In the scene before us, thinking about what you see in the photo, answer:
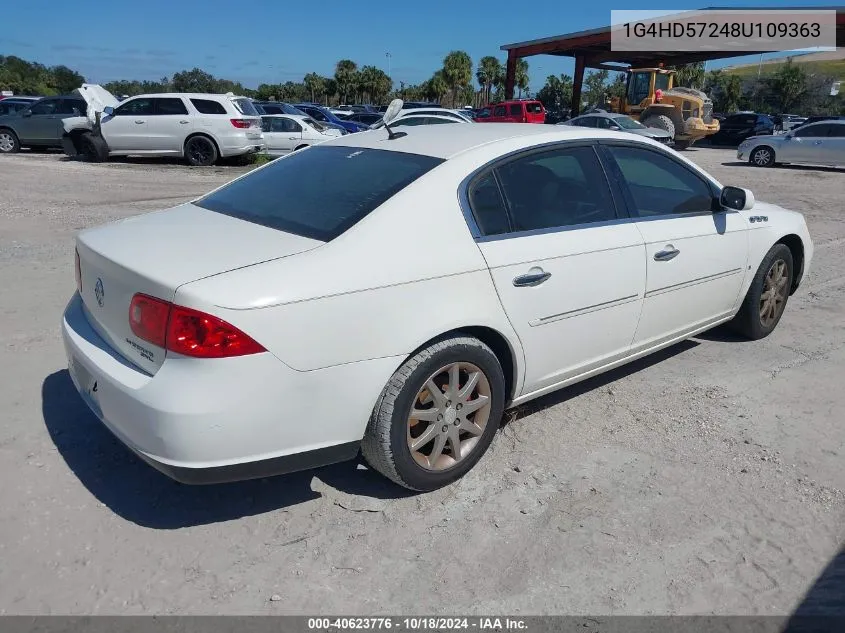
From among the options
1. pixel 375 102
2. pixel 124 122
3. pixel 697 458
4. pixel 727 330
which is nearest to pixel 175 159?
pixel 124 122

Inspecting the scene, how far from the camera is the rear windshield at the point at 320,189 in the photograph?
2986 millimetres

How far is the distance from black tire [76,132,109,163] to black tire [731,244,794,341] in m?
15.5

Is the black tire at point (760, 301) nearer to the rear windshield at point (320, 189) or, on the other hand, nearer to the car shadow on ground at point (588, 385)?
the car shadow on ground at point (588, 385)

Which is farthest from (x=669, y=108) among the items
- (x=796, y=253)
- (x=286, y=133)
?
(x=796, y=253)

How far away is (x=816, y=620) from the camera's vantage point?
2.43 metres

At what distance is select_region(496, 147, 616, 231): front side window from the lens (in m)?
3.33

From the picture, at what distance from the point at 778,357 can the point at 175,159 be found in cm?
1589

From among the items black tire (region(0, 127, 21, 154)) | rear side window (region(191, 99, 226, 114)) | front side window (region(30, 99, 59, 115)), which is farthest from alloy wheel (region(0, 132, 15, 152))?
rear side window (region(191, 99, 226, 114))

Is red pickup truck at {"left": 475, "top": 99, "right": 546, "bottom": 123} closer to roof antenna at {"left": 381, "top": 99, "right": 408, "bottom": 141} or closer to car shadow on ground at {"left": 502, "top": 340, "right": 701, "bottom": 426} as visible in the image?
car shadow on ground at {"left": 502, "top": 340, "right": 701, "bottom": 426}

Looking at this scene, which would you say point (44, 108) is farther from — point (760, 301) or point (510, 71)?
point (510, 71)

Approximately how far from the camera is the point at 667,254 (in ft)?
12.7

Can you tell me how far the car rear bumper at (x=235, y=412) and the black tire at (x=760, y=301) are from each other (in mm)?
3238

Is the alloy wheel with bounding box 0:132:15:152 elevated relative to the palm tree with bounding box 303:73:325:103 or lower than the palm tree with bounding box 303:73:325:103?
lower

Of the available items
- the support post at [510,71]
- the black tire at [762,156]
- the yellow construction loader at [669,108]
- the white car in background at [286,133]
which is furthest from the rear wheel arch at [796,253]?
the support post at [510,71]
